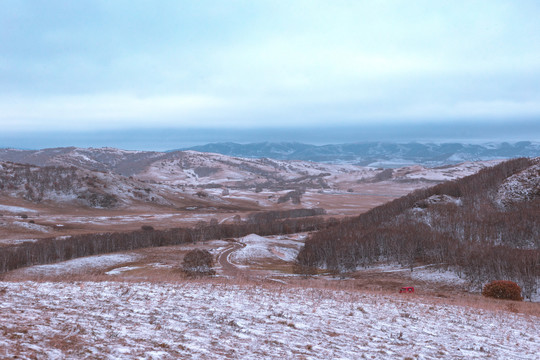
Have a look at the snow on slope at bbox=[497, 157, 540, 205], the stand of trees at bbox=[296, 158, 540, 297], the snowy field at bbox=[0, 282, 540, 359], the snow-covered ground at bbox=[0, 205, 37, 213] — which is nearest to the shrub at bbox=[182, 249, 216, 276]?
the stand of trees at bbox=[296, 158, 540, 297]

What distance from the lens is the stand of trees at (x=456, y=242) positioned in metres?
71.4

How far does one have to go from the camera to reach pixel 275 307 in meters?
22.6

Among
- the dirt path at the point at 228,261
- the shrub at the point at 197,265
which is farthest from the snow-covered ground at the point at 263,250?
the shrub at the point at 197,265

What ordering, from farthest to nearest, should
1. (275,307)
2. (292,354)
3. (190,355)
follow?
(275,307)
(292,354)
(190,355)

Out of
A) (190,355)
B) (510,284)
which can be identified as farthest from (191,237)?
(190,355)

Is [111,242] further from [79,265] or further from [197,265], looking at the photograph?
[197,265]

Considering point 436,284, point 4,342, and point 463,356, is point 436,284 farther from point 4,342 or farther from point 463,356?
point 4,342

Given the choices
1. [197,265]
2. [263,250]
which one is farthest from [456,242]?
[197,265]

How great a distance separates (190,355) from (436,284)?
67843 mm

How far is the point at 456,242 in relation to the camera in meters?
93.2

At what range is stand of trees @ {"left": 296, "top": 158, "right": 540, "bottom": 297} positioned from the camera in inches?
2813

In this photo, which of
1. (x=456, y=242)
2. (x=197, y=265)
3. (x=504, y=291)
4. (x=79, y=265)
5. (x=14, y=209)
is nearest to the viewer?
(x=504, y=291)

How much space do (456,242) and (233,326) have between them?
90910 mm

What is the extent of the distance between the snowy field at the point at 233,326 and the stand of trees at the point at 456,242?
166ft
